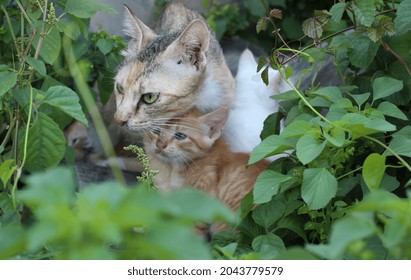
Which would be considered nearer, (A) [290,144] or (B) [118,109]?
(A) [290,144]

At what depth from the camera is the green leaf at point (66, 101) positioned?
2.59 metres

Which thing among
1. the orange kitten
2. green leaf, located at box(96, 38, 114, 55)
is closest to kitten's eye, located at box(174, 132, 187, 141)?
the orange kitten

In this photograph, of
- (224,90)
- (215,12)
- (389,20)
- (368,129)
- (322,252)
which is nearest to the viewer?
(322,252)

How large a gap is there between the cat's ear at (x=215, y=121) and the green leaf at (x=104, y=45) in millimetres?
593

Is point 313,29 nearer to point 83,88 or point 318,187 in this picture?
point 318,187

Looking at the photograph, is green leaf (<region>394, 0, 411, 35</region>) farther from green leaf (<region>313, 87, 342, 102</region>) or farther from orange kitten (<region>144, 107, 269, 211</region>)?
orange kitten (<region>144, 107, 269, 211</region>)

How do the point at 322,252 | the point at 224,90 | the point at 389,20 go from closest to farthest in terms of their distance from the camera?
the point at 322,252 → the point at 389,20 → the point at 224,90

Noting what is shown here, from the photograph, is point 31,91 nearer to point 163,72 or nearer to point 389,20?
point 163,72

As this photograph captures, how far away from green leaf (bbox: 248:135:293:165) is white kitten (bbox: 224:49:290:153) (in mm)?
1069

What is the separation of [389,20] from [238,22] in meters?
2.36

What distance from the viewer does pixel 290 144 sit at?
100 inches

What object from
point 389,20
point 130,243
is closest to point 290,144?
point 389,20

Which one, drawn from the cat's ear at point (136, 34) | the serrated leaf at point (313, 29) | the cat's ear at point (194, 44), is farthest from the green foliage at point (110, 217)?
the cat's ear at point (136, 34)

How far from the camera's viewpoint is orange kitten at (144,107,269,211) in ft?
10.8
